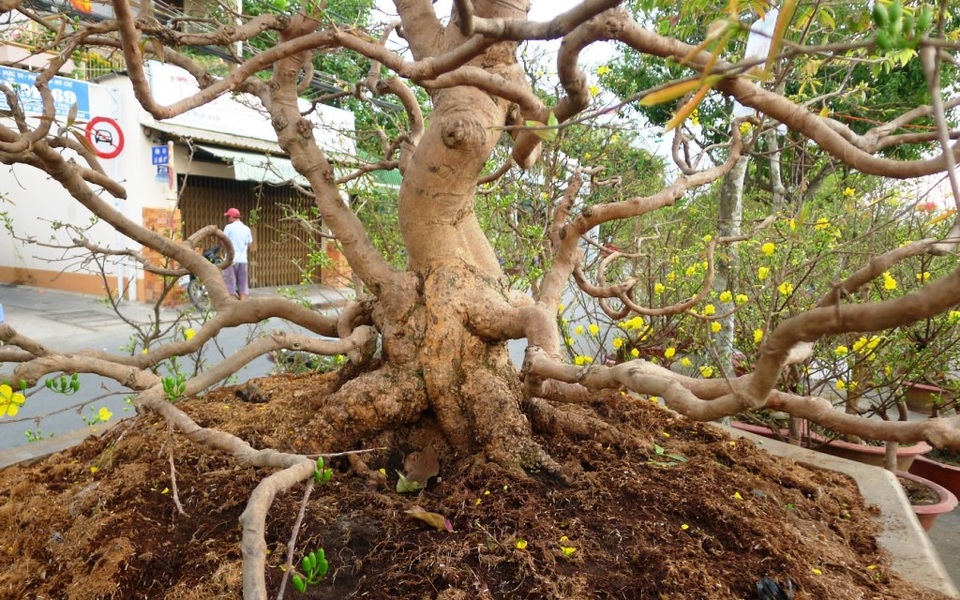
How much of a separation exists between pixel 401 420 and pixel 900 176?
1.72 m

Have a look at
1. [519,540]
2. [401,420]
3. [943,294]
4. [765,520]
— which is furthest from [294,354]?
[943,294]

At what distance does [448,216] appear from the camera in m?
2.30

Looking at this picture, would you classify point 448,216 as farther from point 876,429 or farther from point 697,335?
point 697,335

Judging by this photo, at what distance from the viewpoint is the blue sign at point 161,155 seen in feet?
33.2

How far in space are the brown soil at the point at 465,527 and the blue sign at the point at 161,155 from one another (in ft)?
30.4

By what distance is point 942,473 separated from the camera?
153 inches

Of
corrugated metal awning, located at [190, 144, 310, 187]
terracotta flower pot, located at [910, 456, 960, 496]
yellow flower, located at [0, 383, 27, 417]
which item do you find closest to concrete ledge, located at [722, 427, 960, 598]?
terracotta flower pot, located at [910, 456, 960, 496]

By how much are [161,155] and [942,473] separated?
11.4 meters

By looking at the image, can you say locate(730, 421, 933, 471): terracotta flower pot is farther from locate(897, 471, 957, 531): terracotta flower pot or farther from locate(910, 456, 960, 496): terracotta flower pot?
locate(910, 456, 960, 496): terracotta flower pot

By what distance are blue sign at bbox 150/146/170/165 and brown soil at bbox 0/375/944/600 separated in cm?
927

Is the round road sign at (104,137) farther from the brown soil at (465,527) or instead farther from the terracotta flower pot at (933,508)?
the terracotta flower pot at (933,508)

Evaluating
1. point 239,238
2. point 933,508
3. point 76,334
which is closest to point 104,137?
point 933,508

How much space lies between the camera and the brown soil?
1.52 metres

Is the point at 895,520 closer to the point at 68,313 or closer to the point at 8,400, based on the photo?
the point at 8,400
